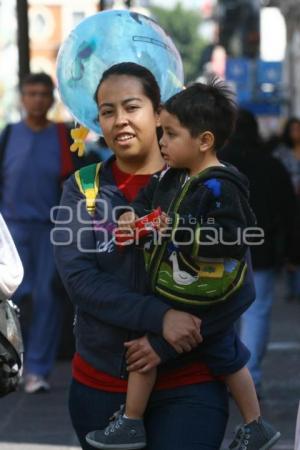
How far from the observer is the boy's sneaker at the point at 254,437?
13.9 feet

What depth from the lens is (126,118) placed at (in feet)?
14.1

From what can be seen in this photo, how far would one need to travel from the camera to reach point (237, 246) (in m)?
4.02

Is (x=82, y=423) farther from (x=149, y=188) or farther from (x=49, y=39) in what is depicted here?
(x=49, y=39)

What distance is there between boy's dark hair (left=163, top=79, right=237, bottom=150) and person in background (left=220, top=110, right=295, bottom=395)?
4.39m

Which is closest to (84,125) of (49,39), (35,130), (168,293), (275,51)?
(168,293)

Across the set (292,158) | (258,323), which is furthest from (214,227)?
(292,158)

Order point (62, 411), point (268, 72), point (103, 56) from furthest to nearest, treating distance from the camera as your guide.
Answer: point (268, 72) → point (62, 411) → point (103, 56)

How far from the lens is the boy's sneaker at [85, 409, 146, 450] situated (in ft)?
13.3

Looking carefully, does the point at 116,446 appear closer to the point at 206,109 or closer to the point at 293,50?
the point at 206,109

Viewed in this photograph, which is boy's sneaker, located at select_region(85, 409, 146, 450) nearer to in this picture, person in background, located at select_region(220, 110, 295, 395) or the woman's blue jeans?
the woman's blue jeans

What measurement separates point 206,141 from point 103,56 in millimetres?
609

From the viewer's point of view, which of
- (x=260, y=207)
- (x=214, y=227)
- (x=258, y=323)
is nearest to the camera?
(x=214, y=227)

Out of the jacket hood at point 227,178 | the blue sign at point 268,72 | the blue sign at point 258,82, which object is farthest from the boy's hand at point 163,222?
the blue sign at point 268,72

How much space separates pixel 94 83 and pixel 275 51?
4752 centimetres
